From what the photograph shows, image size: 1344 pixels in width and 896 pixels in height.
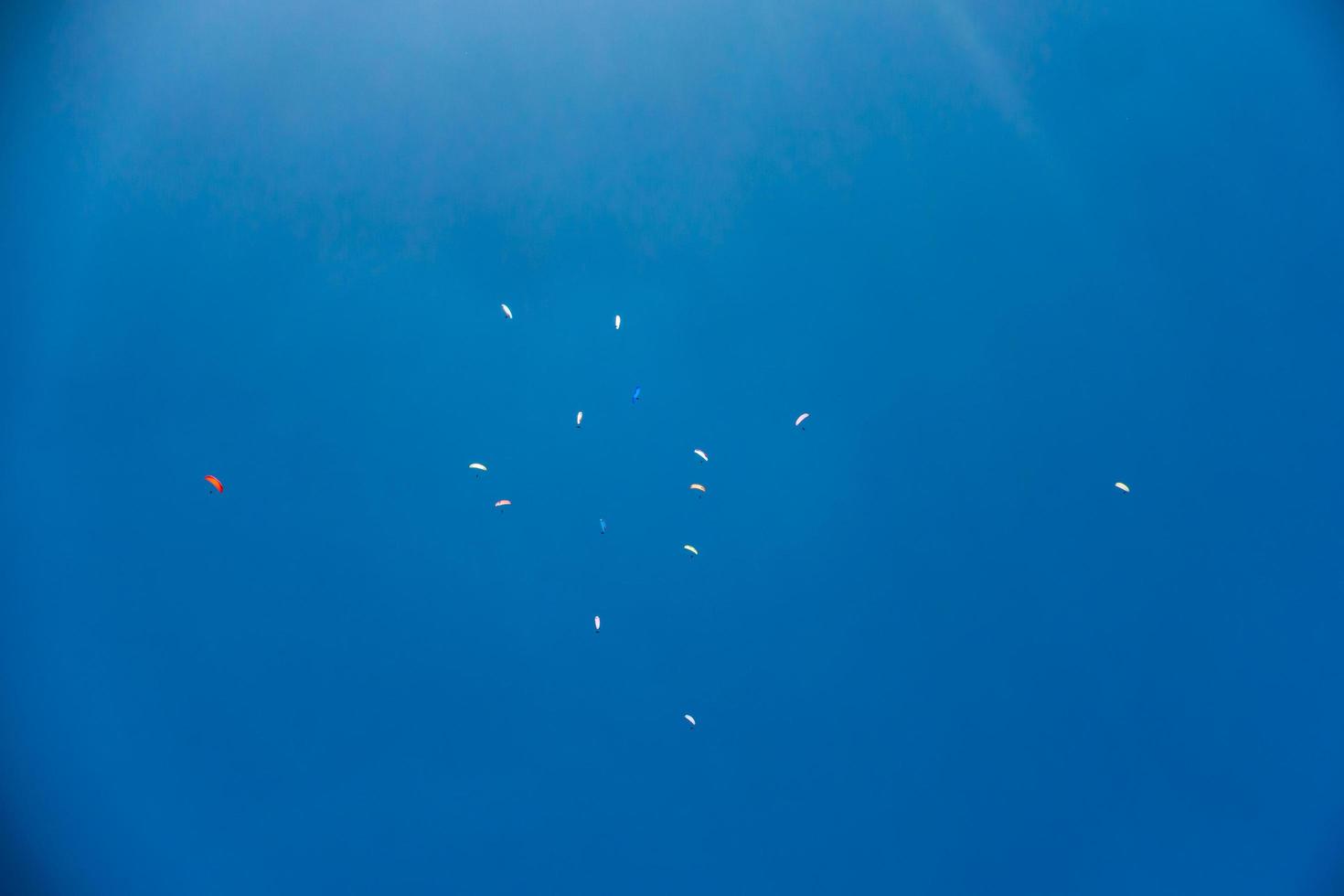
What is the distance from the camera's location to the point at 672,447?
2084 millimetres

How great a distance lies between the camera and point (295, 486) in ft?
6.75

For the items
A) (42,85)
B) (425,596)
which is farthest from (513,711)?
(42,85)

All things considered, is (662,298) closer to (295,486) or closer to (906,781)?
(295,486)

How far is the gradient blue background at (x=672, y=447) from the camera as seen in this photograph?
202 centimetres

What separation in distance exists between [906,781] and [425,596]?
1.40 metres

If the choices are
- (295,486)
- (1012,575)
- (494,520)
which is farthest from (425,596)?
(1012,575)

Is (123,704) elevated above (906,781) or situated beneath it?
situated beneath

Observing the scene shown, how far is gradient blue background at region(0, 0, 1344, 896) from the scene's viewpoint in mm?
2021

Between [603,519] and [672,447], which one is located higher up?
[672,447]

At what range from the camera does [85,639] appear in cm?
204

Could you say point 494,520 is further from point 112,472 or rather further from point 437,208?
point 112,472

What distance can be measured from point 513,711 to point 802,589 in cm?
85

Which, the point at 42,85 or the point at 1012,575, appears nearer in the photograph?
the point at 42,85

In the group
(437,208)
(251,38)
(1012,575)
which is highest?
(251,38)
